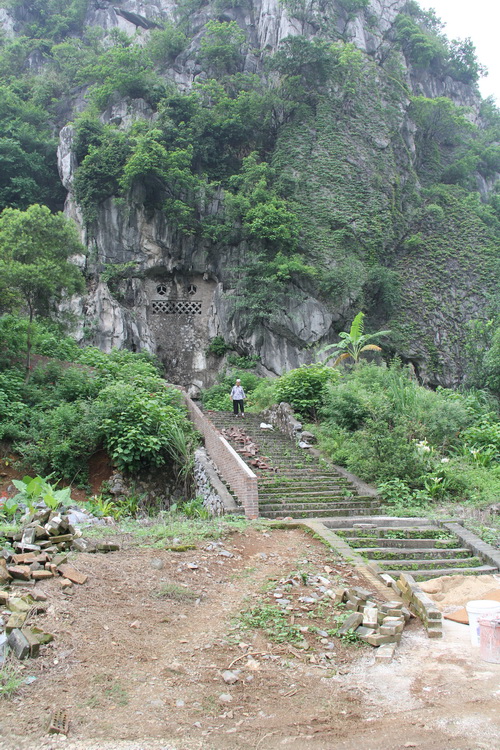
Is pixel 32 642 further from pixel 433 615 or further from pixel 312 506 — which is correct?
pixel 312 506

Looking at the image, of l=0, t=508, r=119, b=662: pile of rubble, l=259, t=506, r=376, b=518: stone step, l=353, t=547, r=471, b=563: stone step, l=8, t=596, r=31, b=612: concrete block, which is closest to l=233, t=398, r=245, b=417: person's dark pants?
l=259, t=506, r=376, b=518: stone step

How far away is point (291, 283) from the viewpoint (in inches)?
961

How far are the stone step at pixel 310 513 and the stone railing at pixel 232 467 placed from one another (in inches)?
17.8

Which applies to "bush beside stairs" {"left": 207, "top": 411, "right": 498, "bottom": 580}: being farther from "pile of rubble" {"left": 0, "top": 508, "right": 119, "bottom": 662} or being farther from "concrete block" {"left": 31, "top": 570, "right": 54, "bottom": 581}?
"concrete block" {"left": 31, "top": 570, "right": 54, "bottom": 581}

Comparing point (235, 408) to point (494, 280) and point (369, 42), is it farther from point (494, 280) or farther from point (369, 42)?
point (369, 42)

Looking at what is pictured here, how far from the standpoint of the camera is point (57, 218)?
14531 mm

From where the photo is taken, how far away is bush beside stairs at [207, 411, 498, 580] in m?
6.98

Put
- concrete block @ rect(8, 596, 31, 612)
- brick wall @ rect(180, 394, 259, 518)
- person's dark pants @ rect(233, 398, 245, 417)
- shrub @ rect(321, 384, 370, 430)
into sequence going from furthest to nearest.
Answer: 1. person's dark pants @ rect(233, 398, 245, 417)
2. shrub @ rect(321, 384, 370, 430)
3. brick wall @ rect(180, 394, 259, 518)
4. concrete block @ rect(8, 596, 31, 612)

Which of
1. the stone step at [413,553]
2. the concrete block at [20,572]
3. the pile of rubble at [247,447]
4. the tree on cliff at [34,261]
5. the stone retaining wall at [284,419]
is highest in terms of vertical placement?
the tree on cliff at [34,261]

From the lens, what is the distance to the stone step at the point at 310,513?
9.30m

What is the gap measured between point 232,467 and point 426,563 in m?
4.14

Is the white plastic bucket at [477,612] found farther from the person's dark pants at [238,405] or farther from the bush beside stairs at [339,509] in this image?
the person's dark pants at [238,405]

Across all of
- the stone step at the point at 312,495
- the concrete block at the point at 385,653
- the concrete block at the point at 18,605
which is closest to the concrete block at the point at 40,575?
the concrete block at the point at 18,605

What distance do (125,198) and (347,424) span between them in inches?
667
